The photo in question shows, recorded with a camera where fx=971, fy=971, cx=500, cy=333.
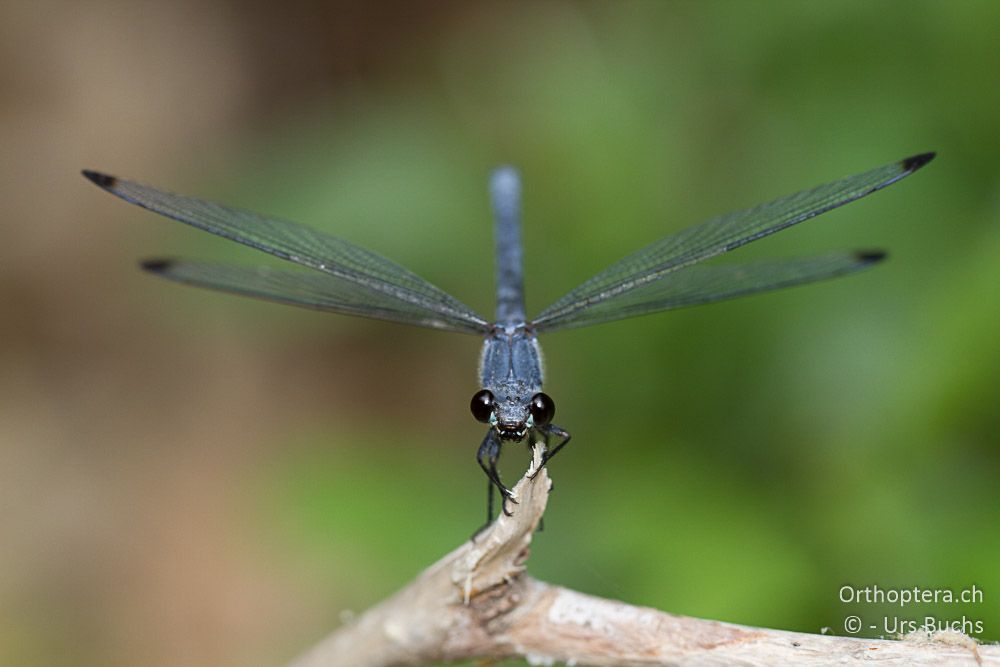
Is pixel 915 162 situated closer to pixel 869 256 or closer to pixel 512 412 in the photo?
pixel 869 256

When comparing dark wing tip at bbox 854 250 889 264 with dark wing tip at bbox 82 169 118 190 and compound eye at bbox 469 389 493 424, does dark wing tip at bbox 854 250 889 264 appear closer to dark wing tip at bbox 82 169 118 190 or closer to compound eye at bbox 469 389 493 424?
compound eye at bbox 469 389 493 424

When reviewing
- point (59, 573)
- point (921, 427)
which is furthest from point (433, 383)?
point (921, 427)

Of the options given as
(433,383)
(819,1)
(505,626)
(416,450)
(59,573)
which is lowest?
(59,573)

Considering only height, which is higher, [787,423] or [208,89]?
[208,89]

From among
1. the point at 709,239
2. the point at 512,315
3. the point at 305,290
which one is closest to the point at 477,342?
the point at 512,315

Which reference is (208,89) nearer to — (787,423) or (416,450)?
(416,450)

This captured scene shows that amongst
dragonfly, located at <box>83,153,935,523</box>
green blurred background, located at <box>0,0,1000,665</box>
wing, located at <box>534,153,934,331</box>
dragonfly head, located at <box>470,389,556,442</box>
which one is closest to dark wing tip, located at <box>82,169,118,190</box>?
dragonfly, located at <box>83,153,935,523</box>
